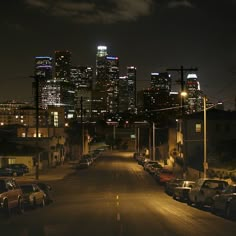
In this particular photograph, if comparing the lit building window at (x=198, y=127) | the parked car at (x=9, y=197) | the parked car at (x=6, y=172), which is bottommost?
the parked car at (x=6, y=172)

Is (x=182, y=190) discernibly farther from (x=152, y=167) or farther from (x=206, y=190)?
(x=152, y=167)

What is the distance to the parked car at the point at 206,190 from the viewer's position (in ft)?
98.2

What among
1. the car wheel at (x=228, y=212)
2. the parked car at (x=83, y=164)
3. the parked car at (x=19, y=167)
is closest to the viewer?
the car wheel at (x=228, y=212)

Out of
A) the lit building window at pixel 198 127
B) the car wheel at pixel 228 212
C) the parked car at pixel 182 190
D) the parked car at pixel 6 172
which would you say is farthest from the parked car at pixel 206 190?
the lit building window at pixel 198 127

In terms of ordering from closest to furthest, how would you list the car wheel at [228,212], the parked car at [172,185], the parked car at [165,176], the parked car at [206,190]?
the car wheel at [228,212] < the parked car at [206,190] < the parked car at [172,185] < the parked car at [165,176]

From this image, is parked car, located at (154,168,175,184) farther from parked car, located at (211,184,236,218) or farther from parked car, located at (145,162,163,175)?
parked car, located at (211,184,236,218)

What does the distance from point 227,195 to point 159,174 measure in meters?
33.1

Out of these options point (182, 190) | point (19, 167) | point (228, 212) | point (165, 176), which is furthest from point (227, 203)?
point (19, 167)

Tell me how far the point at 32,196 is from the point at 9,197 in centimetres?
434

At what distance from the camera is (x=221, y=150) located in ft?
224

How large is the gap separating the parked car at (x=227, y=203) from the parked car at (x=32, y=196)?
967 centimetres

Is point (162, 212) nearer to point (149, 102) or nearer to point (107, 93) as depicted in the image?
point (149, 102)

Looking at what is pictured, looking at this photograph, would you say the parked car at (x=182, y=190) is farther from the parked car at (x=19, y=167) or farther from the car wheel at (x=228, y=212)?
the parked car at (x=19, y=167)

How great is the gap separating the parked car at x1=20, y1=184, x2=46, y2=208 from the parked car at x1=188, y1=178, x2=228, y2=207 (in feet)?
28.9
